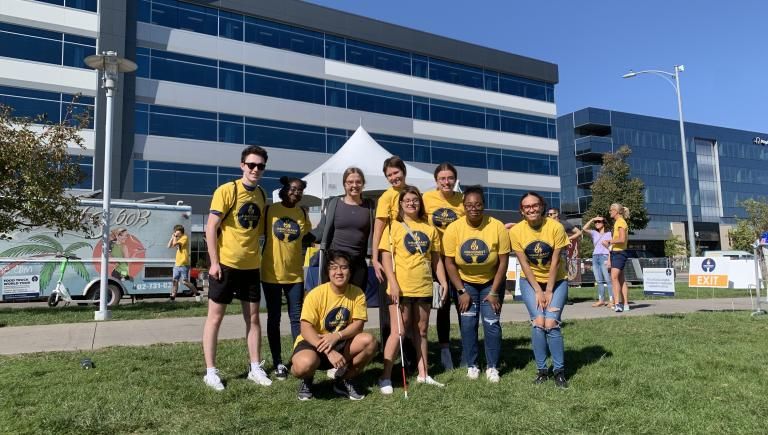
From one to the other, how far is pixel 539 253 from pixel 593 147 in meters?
64.6

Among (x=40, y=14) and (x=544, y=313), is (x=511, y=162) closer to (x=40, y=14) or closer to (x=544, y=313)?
(x=40, y=14)

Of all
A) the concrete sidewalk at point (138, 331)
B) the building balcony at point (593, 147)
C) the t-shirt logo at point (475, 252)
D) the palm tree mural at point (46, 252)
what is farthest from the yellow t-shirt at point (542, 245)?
the building balcony at point (593, 147)

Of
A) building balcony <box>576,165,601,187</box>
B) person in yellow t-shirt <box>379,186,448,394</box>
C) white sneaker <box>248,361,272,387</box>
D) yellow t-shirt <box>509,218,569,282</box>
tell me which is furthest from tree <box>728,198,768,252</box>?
white sneaker <box>248,361,272,387</box>

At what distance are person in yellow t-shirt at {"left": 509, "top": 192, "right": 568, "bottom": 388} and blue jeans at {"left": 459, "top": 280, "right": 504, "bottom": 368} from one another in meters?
0.29

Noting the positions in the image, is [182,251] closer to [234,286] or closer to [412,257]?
[234,286]

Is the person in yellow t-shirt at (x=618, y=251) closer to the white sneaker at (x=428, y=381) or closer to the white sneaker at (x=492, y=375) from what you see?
the white sneaker at (x=492, y=375)

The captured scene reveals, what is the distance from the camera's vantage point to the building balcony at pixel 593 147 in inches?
2539

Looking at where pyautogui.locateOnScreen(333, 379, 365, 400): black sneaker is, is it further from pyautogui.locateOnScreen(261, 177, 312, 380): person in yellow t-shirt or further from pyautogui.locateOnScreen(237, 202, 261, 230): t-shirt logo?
pyautogui.locateOnScreen(237, 202, 261, 230): t-shirt logo

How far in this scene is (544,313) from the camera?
4.66 metres

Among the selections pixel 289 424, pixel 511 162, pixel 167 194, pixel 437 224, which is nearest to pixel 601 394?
pixel 437 224

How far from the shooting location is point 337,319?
14.1 ft

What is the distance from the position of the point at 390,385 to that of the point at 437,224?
1.57m

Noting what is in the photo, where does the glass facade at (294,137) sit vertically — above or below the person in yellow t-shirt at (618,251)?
above

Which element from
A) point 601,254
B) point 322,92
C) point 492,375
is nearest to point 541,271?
point 492,375
